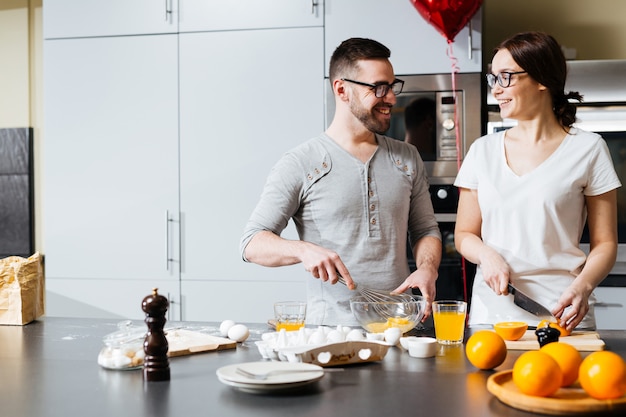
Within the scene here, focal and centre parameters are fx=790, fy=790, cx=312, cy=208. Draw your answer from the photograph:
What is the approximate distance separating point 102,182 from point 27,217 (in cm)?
75

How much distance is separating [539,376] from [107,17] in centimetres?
283

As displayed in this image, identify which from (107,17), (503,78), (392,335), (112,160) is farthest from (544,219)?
(107,17)

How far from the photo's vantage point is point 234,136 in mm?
3348

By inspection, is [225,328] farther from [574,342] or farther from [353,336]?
[574,342]

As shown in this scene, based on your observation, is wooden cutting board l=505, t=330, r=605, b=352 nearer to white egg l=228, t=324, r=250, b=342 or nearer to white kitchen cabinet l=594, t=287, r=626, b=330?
white egg l=228, t=324, r=250, b=342

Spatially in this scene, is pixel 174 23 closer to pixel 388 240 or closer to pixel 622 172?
pixel 388 240

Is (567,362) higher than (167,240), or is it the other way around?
(167,240)

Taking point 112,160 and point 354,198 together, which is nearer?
point 354,198

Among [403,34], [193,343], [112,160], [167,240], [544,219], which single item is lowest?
[193,343]

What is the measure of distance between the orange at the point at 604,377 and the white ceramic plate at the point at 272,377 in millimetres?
421

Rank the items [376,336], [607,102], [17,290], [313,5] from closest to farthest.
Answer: [376,336] < [17,290] < [607,102] < [313,5]

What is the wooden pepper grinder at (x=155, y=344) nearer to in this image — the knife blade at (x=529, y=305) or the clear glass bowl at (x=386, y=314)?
the clear glass bowl at (x=386, y=314)

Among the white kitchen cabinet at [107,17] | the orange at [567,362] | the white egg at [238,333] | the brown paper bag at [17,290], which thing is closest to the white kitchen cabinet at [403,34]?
the white kitchen cabinet at [107,17]

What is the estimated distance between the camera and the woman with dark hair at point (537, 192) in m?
2.06
